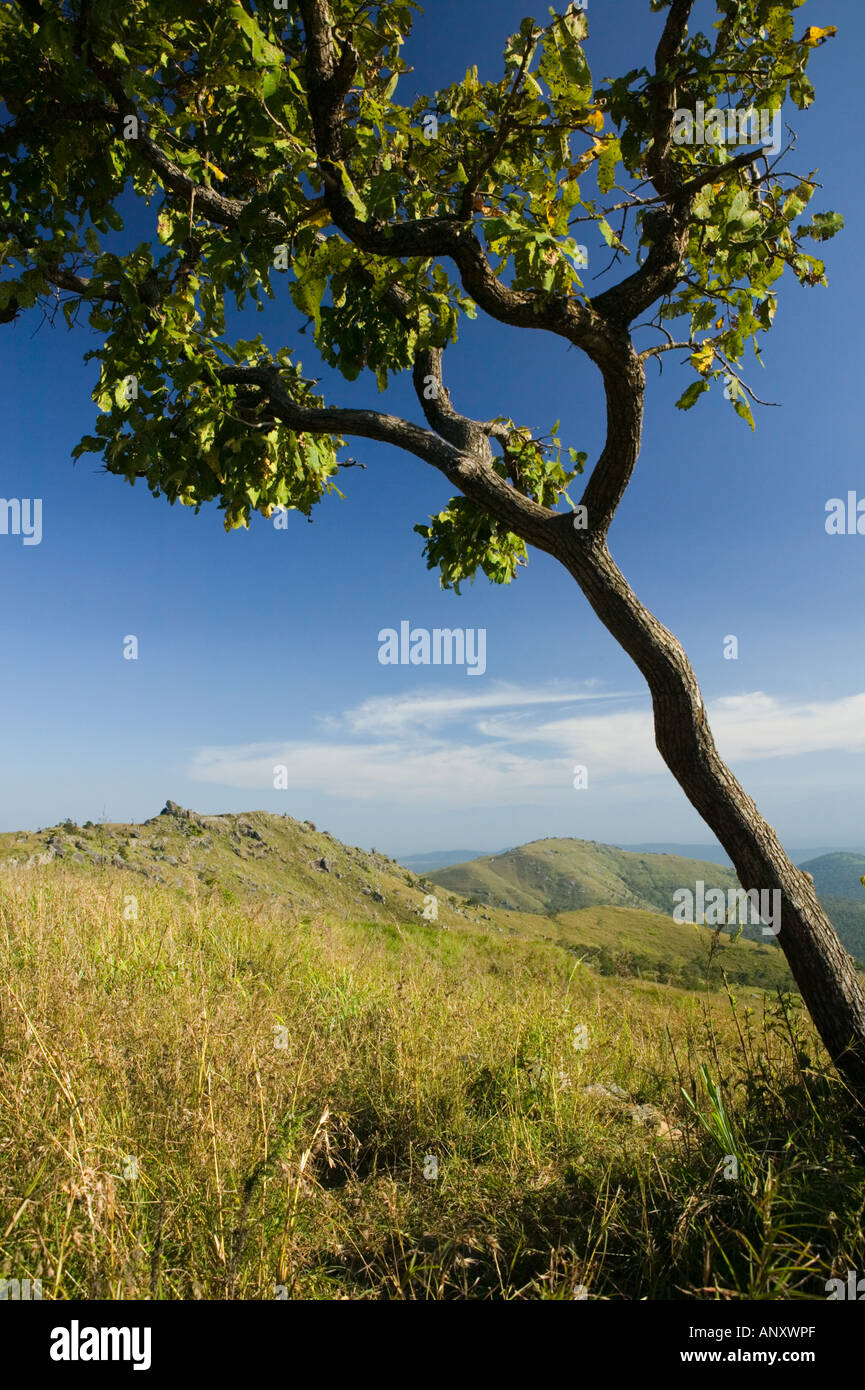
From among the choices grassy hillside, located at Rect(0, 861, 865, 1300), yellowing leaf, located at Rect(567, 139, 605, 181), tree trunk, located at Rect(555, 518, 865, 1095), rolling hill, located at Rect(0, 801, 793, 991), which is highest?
yellowing leaf, located at Rect(567, 139, 605, 181)

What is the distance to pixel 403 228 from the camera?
4.70 m

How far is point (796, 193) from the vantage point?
4570 mm

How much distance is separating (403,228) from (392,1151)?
628 centimetres

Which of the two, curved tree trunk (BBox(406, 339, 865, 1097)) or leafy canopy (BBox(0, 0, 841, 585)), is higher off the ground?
leafy canopy (BBox(0, 0, 841, 585))

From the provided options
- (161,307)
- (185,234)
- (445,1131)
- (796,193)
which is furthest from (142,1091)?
(796,193)

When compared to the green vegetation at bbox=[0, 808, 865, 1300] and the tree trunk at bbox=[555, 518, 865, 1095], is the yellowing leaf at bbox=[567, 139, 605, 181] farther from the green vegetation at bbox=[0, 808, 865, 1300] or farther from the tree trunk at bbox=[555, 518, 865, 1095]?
the green vegetation at bbox=[0, 808, 865, 1300]

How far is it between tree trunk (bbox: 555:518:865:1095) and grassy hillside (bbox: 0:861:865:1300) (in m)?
0.32

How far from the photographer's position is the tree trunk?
3.98 metres

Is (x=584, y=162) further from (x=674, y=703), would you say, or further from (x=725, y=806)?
(x=725, y=806)

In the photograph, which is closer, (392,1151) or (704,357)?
(392,1151)

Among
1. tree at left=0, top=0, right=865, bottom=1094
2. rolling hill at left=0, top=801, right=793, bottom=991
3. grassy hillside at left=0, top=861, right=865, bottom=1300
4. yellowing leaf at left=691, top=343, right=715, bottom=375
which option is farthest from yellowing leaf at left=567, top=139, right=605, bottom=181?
grassy hillside at left=0, top=861, right=865, bottom=1300

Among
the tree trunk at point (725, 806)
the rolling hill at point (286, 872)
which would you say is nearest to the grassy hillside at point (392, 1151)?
the tree trunk at point (725, 806)

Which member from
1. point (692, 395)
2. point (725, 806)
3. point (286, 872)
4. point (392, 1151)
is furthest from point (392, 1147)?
point (286, 872)

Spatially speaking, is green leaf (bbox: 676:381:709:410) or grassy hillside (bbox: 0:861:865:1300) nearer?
grassy hillside (bbox: 0:861:865:1300)
